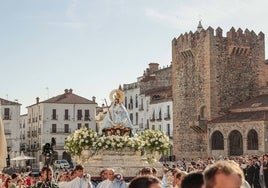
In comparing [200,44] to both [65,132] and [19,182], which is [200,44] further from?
[19,182]

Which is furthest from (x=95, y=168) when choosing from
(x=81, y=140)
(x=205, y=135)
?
(x=205, y=135)

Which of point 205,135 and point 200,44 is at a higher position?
point 200,44

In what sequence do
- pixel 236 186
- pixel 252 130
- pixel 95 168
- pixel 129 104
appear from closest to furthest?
pixel 236 186
pixel 95 168
pixel 252 130
pixel 129 104

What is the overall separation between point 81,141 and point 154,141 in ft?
7.41

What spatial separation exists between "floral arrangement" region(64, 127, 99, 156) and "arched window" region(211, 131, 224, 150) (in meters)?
28.8

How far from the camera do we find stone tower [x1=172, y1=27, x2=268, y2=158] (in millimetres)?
47469

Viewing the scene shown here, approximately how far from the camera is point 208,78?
156ft

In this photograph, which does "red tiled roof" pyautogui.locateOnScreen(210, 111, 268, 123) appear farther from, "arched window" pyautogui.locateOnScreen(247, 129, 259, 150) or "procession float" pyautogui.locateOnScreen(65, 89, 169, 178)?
"procession float" pyautogui.locateOnScreen(65, 89, 169, 178)

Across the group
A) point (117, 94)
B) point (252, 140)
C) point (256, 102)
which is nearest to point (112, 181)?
point (117, 94)

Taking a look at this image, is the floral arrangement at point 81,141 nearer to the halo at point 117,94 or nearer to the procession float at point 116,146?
the procession float at point 116,146

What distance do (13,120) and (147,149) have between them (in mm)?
47468

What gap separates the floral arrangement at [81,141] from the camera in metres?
16.6

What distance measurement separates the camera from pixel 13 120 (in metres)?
62.8

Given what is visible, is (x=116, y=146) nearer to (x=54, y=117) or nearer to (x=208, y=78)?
(x=208, y=78)
